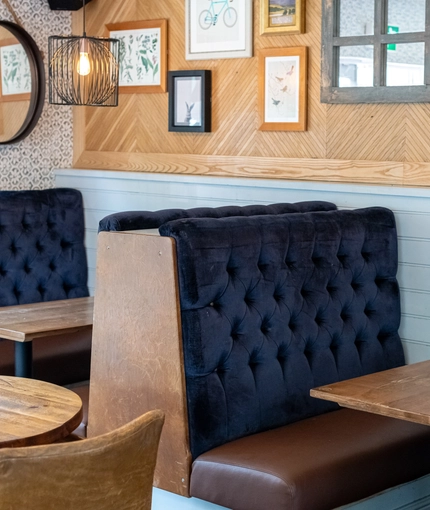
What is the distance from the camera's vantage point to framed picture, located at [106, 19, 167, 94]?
4867 mm

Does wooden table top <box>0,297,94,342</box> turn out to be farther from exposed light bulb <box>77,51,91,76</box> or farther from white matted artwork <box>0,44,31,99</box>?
white matted artwork <box>0,44,31,99</box>

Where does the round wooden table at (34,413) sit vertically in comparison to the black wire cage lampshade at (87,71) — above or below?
below

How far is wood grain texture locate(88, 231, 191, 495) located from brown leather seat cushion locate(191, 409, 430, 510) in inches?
6.0

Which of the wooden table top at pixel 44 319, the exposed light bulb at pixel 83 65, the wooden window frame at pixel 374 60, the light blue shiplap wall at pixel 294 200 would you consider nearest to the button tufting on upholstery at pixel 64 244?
the light blue shiplap wall at pixel 294 200

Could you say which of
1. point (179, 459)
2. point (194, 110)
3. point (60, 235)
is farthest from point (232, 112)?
point (179, 459)

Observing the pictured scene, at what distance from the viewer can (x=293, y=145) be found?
171 inches

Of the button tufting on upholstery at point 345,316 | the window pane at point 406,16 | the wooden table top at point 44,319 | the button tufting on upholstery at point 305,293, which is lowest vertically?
the wooden table top at point 44,319

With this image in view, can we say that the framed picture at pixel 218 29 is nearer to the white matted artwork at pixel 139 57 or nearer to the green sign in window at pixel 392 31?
the white matted artwork at pixel 139 57

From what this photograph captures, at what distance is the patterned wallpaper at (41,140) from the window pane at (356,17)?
6.50 ft

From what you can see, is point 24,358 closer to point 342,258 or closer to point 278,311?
point 278,311

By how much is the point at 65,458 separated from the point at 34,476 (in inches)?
2.5

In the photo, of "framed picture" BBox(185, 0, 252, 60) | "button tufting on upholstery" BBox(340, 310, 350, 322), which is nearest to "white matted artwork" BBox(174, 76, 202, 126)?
"framed picture" BBox(185, 0, 252, 60)

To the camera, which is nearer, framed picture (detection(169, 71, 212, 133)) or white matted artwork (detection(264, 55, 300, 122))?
white matted artwork (detection(264, 55, 300, 122))

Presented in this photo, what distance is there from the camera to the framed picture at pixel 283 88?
4262 mm
